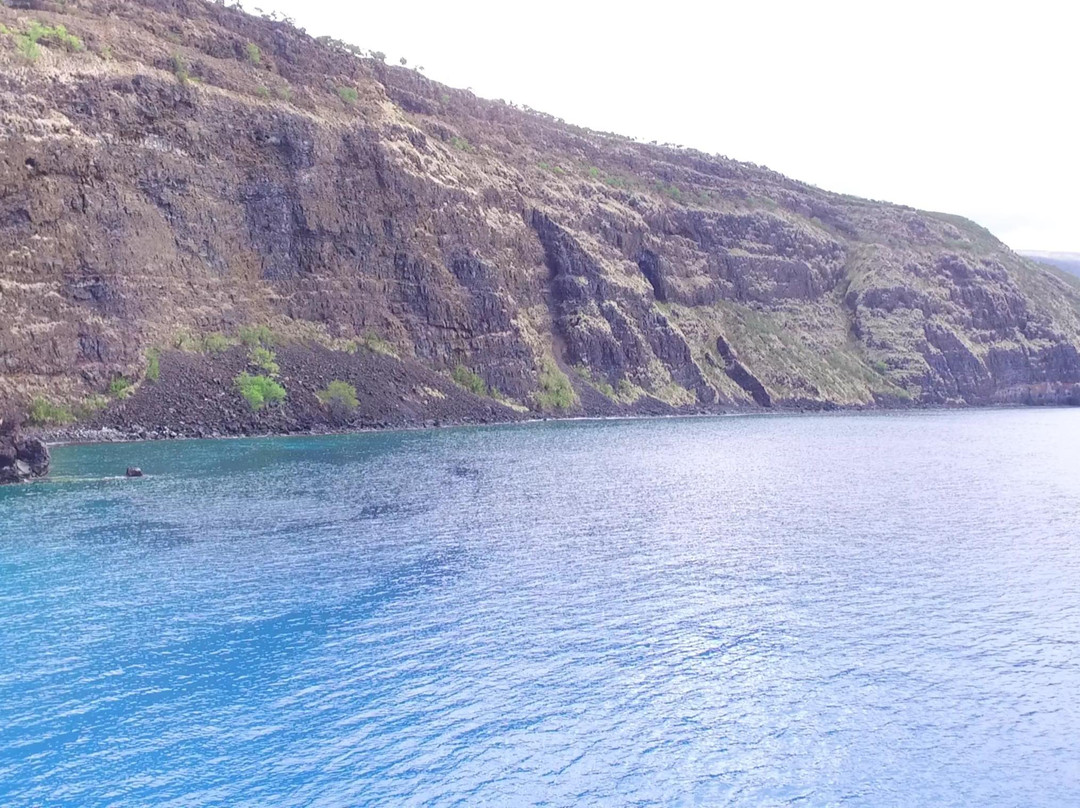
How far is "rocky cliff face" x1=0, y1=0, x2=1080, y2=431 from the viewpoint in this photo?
66875 millimetres

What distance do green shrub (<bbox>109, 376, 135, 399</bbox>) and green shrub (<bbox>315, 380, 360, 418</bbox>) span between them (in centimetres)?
1445

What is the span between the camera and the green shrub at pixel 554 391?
93.5m

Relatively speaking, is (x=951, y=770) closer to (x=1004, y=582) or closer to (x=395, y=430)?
(x=1004, y=582)

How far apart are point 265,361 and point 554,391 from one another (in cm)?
3301

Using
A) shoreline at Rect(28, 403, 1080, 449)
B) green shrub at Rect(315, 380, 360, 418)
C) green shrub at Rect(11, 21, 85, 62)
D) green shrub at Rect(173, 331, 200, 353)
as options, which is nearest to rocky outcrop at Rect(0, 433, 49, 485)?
shoreline at Rect(28, 403, 1080, 449)

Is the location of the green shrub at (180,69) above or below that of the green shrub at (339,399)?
above

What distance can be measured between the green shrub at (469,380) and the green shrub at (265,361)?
1999 centimetres

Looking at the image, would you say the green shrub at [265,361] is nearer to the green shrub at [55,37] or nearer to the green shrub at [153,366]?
the green shrub at [153,366]

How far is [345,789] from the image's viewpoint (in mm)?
14938

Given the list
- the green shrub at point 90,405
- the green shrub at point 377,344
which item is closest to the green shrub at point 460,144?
the green shrub at point 377,344

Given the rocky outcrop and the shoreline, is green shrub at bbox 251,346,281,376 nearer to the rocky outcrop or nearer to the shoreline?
the shoreline

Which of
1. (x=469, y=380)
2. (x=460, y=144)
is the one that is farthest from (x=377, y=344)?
(x=460, y=144)

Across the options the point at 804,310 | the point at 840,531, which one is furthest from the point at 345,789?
the point at 804,310

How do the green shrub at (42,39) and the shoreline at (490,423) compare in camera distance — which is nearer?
the shoreline at (490,423)
